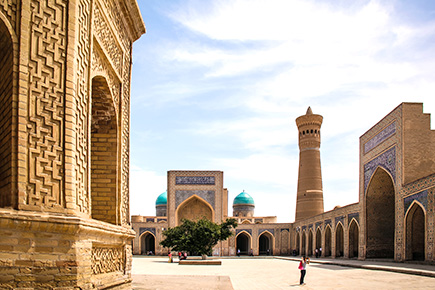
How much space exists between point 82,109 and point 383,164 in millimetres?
16562

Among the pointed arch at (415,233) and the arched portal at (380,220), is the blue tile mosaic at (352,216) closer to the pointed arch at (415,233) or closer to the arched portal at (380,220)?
the arched portal at (380,220)

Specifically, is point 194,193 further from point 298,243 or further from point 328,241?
point 328,241

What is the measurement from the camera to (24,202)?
3879 mm

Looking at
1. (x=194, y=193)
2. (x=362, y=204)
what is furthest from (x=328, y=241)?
(x=194, y=193)

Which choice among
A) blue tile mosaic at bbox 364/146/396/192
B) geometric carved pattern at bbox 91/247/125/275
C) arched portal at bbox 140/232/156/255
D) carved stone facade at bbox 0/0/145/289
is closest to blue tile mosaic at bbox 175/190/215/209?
arched portal at bbox 140/232/156/255

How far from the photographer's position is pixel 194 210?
3312 centimetres

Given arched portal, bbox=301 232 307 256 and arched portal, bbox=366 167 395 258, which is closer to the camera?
arched portal, bbox=366 167 395 258

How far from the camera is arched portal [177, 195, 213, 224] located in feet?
108

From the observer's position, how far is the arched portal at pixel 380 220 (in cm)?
2058

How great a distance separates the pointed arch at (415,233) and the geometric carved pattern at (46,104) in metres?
14.7

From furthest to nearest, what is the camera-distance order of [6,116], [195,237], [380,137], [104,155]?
[195,237] → [380,137] → [104,155] → [6,116]

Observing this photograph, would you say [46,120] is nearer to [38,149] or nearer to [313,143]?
[38,149]

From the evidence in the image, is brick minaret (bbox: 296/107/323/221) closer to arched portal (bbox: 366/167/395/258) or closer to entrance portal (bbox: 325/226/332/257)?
entrance portal (bbox: 325/226/332/257)

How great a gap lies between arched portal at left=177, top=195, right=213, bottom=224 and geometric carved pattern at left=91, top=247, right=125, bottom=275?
87.5 ft
